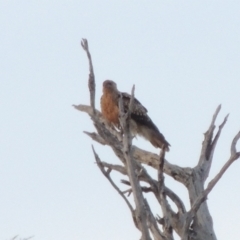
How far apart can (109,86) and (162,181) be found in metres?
7.37

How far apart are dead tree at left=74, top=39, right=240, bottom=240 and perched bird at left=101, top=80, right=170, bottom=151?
189cm

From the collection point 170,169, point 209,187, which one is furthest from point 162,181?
point 170,169

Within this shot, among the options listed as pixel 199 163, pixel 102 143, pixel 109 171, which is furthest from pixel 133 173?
pixel 102 143

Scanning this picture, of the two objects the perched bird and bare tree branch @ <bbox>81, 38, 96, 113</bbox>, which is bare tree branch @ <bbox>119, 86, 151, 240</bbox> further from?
the perched bird

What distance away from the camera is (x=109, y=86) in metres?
13.4

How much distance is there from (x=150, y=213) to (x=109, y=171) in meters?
0.46

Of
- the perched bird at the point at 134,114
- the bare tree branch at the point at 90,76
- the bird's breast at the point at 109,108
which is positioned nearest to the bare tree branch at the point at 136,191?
the bare tree branch at the point at 90,76

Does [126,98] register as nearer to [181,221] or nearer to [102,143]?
[102,143]

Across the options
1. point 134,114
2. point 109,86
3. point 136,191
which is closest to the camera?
point 136,191

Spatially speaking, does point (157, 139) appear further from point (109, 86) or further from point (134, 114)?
point (109, 86)

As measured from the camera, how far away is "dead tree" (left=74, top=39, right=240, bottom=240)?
5.67m

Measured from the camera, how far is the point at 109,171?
583 centimetres

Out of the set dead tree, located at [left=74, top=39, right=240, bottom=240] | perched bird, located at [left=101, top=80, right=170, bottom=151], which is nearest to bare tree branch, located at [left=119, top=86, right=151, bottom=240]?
dead tree, located at [left=74, top=39, right=240, bottom=240]

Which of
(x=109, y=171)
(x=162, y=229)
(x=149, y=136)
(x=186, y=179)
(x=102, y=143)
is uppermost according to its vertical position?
(x=149, y=136)
